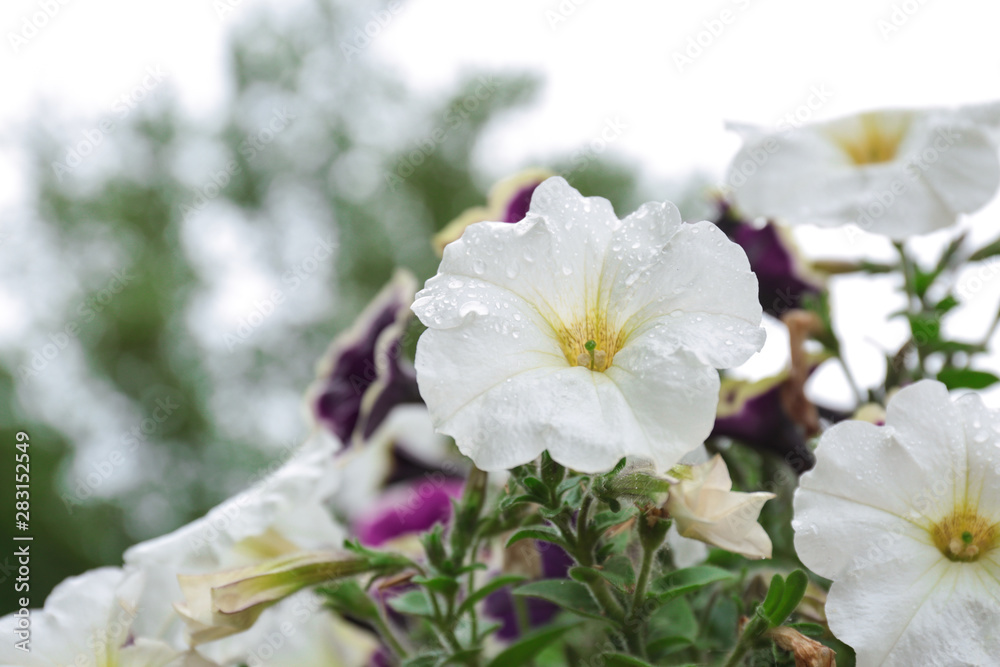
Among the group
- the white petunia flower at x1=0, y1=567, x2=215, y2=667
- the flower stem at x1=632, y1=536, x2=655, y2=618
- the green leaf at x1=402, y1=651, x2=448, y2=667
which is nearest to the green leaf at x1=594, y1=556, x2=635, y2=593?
the flower stem at x1=632, y1=536, x2=655, y2=618

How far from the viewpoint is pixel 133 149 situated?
5.24m

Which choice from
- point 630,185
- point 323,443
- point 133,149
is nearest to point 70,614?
point 323,443

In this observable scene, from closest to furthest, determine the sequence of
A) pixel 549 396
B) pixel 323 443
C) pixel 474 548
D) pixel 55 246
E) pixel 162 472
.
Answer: pixel 549 396 → pixel 474 548 → pixel 323 443 → pixel 162 472 → pixel 55 246

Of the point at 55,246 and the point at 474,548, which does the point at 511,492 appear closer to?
the point at 474,548

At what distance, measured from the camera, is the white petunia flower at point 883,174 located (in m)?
0.50

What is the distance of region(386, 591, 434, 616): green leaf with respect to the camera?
477mm

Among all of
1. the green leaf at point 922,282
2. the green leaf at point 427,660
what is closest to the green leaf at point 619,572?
the green leaf at point 427,660

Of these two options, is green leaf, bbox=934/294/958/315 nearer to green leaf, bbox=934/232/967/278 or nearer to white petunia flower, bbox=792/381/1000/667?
green leaf, bbox=934/232/967/278

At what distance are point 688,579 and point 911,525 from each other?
0.35 feet

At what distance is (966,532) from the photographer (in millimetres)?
356

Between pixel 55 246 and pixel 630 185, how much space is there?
145 inches

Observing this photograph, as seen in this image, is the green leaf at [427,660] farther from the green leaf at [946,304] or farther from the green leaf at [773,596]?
the green leaf at [946,304]

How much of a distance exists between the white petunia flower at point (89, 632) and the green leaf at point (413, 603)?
0.11 m

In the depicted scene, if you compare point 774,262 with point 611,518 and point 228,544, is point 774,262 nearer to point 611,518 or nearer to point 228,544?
point 611,518
